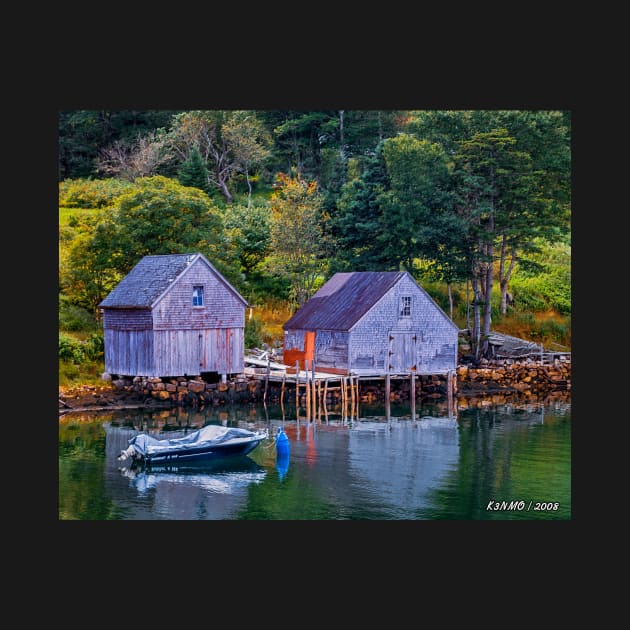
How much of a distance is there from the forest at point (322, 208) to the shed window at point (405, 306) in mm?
7231

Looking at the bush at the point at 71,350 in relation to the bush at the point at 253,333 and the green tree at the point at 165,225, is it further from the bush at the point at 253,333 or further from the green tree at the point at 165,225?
the bush at the point at 253,333

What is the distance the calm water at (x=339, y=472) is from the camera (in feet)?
109

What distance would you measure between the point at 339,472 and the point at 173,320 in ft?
59.8

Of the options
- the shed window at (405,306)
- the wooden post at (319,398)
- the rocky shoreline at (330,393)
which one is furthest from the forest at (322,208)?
the wooden post at (319,398)

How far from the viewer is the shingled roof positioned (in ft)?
195

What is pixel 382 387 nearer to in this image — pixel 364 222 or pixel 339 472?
pixel 364 222

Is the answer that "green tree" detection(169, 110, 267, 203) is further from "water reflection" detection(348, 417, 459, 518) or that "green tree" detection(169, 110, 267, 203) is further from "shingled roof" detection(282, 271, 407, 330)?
"water reflection" detection(348, 417, 459, 518)

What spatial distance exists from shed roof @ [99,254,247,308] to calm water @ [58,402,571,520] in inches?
210

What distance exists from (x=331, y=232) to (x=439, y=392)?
14942mm

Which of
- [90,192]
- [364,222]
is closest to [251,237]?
[364,222]

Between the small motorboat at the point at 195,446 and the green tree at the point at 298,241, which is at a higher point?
the green tree at the point at 298,241

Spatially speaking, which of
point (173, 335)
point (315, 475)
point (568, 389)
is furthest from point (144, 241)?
point (315, 475)

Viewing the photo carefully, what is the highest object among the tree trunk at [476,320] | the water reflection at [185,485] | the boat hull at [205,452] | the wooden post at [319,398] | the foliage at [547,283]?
the foliage at [547,283]

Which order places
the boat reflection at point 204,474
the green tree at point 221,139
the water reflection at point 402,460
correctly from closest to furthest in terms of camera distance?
the water reflection at point 402,460, the boat reflection at point 204,474, the green tree at point 221,139
